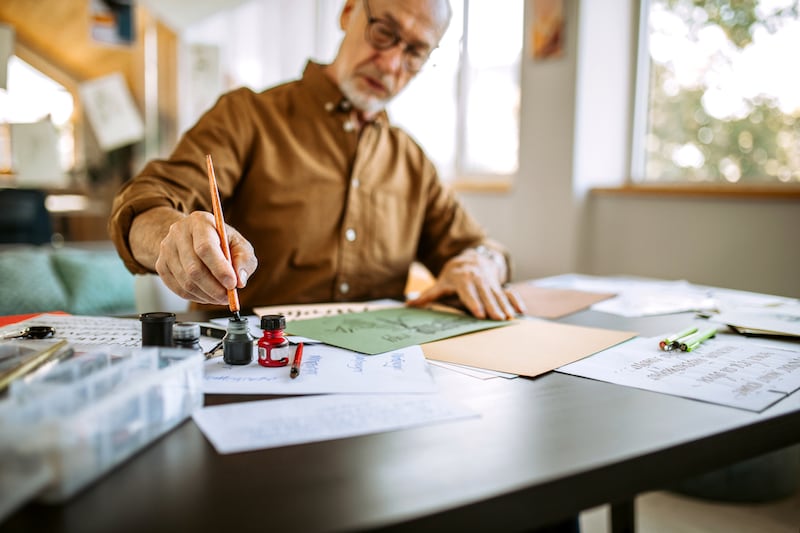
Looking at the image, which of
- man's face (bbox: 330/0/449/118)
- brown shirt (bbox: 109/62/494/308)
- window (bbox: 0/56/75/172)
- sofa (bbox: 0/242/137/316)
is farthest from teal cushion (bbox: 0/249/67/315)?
window (bbox: 0/56/75/172)

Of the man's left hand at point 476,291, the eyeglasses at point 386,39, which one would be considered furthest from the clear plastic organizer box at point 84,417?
the eyeglasses at point 386,39

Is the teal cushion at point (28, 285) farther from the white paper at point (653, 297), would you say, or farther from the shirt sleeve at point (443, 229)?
the white paper at point (653, 297)

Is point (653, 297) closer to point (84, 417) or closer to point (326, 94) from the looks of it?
point (326, 94)

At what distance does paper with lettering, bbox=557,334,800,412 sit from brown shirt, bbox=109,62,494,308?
2.29 ft

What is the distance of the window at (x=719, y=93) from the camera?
2291mm

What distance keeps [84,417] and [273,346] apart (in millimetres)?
308

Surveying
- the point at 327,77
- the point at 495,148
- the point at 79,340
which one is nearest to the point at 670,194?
the point at 495,148

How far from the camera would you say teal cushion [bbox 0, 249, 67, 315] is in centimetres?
253

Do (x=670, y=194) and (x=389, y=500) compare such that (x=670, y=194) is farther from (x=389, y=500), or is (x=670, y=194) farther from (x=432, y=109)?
(x=389, y=500)

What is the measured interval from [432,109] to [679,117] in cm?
169

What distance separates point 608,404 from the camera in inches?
23.6

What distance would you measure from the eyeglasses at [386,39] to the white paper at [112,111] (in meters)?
4.20

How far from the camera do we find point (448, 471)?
44 centimetres

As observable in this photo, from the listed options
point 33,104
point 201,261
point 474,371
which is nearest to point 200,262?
point 201,261
